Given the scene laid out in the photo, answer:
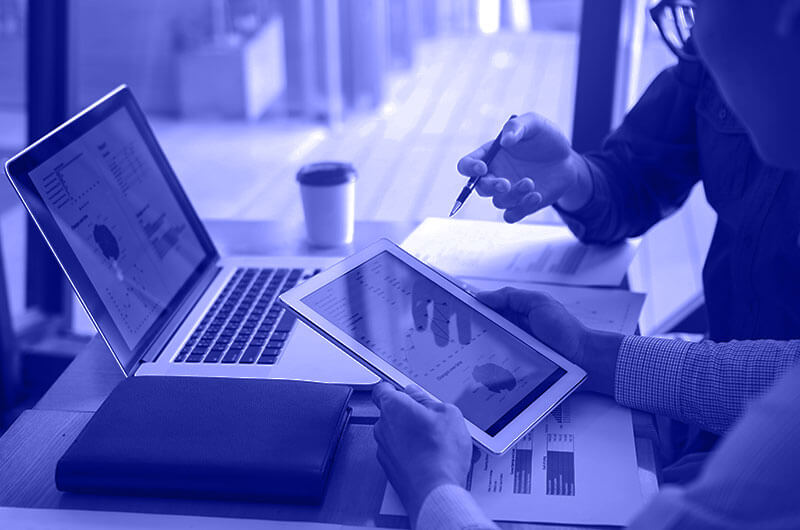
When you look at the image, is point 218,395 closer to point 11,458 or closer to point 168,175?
point 11,458

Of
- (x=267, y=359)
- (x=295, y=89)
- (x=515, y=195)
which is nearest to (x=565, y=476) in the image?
(x=267, y=359)

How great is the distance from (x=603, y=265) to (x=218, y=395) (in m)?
0.61

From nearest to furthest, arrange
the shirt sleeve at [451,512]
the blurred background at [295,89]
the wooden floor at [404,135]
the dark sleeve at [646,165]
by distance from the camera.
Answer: the shirt sleeve at [451,512]
the dark sleeve at [646,165]
the blurred background at [295,89]
the wooden floor at [404,135]

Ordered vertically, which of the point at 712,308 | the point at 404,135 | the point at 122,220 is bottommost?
the point at 404,135

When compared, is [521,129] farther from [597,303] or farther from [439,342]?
[439,342]

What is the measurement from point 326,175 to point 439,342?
0.51 meters

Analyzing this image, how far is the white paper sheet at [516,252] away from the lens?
1.17 meters

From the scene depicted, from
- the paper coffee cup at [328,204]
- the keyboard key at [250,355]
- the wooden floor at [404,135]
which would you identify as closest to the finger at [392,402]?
the keyboard key at [250,355]

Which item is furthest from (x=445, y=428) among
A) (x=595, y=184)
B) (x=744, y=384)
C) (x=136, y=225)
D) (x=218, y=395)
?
(x=595, y=184)

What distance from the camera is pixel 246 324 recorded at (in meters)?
1.04

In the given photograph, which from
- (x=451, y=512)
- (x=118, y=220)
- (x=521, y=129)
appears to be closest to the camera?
(x=451, y=512)

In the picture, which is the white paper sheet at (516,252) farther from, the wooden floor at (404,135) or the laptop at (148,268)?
the wooden floor at (404,135)

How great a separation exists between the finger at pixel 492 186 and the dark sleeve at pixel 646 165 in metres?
0.19

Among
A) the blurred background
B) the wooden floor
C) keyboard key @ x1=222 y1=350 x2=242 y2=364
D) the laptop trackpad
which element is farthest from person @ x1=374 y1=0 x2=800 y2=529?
the wooden floor
